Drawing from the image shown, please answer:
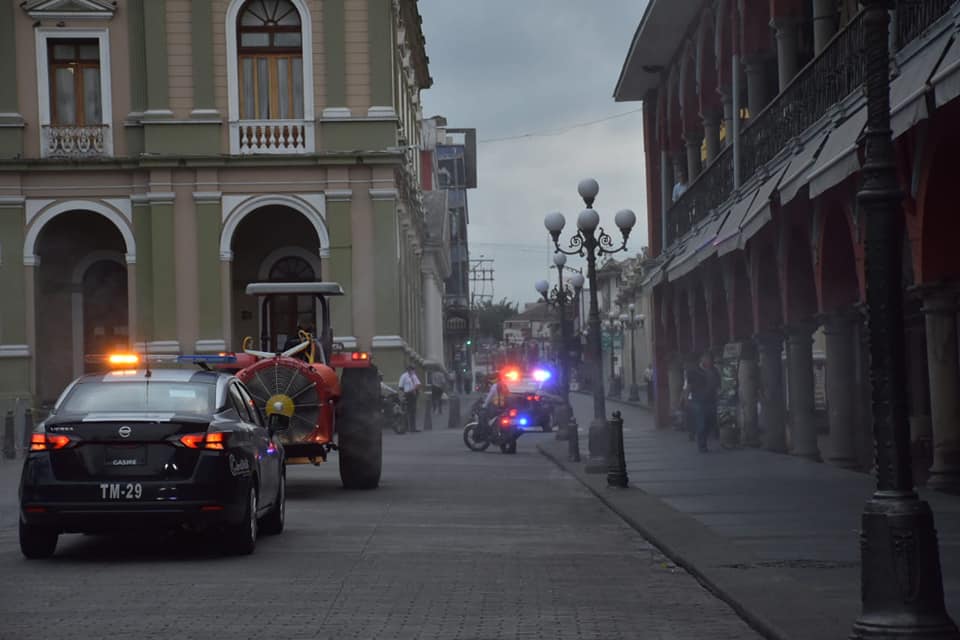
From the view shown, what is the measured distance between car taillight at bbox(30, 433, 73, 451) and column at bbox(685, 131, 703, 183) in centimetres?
2882

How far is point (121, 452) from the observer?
13422 mm

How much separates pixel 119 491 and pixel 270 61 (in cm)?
3190

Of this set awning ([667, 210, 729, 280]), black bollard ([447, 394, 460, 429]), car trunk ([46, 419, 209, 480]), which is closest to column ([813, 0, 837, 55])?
awning ([667, 210, 729, 280])

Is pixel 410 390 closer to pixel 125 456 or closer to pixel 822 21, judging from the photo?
pixel 822 21

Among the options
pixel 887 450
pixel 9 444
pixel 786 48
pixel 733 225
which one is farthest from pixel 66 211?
pixel 887 450

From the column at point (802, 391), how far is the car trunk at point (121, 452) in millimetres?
16745

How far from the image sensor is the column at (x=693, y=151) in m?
41.0

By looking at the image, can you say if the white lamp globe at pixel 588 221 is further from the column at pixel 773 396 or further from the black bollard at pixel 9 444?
the black bollard at pixel 9 444

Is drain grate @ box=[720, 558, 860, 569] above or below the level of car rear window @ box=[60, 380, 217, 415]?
below

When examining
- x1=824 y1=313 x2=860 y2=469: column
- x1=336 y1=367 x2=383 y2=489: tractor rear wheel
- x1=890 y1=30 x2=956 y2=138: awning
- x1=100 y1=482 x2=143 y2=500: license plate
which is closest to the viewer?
x1=100 y1=482 x2=143 y2=500: license plate

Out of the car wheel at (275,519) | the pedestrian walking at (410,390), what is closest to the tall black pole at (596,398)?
the car wheel at (275,519)

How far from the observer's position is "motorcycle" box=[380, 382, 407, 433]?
4350 cm

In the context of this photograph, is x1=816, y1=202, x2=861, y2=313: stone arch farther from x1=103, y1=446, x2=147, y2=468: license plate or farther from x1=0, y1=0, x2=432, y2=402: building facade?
x1=0, y1=0, x2=432, y2=402: building facade

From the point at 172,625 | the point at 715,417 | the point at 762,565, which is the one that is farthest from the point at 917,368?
the point at 172,625
